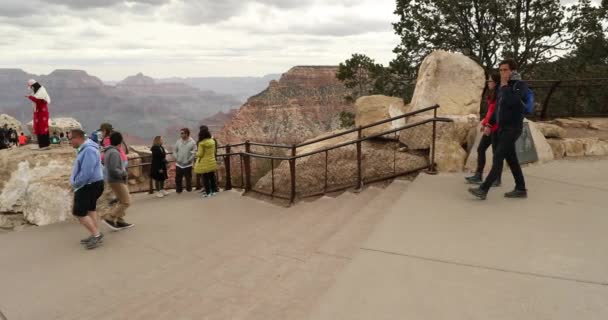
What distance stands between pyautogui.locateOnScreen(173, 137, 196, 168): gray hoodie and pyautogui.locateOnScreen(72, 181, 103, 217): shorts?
122 inches

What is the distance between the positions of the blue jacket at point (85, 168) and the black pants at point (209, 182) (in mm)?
2832

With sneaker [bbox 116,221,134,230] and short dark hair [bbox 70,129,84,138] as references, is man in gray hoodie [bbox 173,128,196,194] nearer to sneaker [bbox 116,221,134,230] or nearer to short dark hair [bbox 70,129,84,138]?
sneaker [bbox 116,221,134,230]

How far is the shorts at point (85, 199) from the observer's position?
195 inches

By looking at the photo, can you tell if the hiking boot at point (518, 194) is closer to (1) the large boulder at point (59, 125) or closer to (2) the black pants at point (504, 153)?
(2) the black pants at point (504, 153)

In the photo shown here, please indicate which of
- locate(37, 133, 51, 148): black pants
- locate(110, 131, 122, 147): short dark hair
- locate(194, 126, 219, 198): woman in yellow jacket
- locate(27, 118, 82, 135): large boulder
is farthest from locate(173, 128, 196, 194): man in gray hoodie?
locate(27, 118, 82, 135): large boulder

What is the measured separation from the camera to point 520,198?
16.1ft

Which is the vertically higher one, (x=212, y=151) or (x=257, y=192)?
(x=212, y=151)

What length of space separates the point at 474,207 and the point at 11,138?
18471 millimetres

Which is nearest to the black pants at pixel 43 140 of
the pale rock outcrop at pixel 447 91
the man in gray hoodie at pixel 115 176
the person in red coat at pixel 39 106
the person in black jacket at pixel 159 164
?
the person in red coat at pixel 39 106

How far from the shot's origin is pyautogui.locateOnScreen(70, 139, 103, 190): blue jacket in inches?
193

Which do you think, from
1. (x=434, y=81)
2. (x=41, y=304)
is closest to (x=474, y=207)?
(x=434, y=81)

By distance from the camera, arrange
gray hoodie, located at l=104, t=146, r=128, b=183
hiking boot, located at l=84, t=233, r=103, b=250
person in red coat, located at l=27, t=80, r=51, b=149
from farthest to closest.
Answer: person in red coat, located at l=27, t=80, r=51, b=149, gray hoodie, located at l=104, t=146, r=128, b=183, hiking boot, located at l=84, t=233, r=103, b=250

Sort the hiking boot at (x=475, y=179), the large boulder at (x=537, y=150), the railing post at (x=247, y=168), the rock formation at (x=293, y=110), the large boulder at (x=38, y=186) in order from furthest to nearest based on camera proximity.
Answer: the rock formation at (x=293, y=110), the railing post at (x=247, y=168), the large boulder at (x=38, y=186), the large boulder at (x=537, y=150), the hiking boot at (x=475, y=179)

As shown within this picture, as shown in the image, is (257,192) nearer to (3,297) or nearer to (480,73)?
(3,297)
